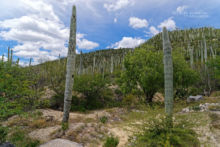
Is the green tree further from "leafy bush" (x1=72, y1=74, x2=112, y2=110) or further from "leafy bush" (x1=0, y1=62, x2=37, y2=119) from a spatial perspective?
"leafy bush" (x1=0, y1=62, x2=37, y2=119)

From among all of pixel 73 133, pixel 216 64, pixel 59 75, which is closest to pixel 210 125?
pixel 73 133

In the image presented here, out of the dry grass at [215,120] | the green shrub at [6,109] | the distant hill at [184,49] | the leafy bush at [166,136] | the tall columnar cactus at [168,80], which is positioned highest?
the distant hill at [184,49]

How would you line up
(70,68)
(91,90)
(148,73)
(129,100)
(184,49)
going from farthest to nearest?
(184,49)
(129,100)
(91,90)
(148,73)
(70,68)

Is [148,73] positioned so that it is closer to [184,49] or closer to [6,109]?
[6,109]

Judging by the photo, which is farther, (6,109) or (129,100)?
(129,100)

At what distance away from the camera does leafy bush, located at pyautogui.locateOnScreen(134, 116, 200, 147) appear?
141 inches

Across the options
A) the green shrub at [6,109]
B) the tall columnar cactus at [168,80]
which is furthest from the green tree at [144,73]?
the green shrub at [6,109]

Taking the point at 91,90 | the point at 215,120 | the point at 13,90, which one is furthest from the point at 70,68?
the point at 215,120

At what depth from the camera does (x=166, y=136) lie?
364 cm

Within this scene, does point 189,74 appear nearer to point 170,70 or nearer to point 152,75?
point 152,75

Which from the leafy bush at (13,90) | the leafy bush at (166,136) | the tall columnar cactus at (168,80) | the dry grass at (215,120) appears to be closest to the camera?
the leafy bush at (166,136)

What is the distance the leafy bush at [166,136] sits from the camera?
11.8ft

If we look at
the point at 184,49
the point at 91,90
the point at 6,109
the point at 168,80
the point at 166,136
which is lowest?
the point at 166,136

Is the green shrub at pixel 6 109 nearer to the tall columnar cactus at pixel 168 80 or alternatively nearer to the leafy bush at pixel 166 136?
the leafy bush at pixel 166 136
